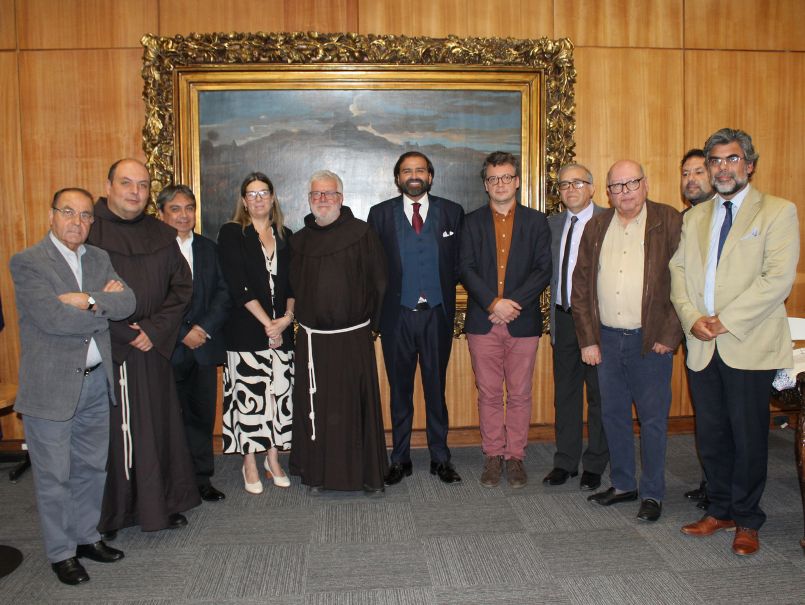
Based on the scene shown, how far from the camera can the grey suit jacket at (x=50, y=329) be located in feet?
9.21

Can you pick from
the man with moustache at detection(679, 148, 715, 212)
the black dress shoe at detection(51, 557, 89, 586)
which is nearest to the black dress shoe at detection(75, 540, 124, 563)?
the black dress shoe at detection(51, 557, 89, 586)

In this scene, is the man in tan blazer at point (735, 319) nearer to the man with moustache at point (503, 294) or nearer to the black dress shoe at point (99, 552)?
the man with moustache at point (503, 294)

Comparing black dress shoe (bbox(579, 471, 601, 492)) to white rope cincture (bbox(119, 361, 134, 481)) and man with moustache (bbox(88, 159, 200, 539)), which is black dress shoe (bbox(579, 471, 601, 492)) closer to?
man with moustache (bbox(88, 159, 200, 539))

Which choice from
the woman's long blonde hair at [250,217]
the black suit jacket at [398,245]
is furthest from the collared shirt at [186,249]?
the black suit jacket at [398,245]

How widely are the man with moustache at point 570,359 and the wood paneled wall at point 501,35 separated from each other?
Answer: 93 centimetres

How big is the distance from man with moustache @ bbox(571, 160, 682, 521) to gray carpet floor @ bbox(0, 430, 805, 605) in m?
0.29

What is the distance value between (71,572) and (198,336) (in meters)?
1.38

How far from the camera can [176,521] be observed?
3529mm

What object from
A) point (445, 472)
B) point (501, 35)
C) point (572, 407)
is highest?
point (501, 35)

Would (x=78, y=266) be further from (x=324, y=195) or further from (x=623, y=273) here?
(x=623, y=273)

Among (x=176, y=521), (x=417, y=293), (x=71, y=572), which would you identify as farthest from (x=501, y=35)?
(x=71, y=572)

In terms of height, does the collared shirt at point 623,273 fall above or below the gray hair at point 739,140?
below

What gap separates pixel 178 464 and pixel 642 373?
2.62 metres

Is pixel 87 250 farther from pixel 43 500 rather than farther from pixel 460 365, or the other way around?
pixel 460 365
